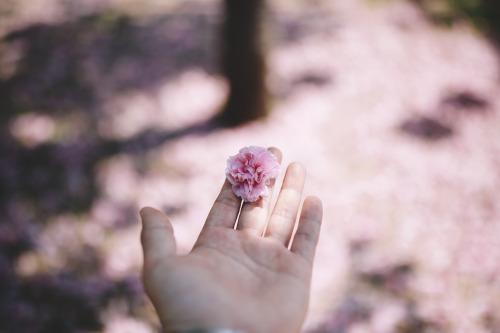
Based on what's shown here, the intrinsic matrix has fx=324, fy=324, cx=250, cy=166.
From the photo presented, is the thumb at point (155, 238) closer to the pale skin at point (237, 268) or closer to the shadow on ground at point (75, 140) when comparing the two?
the pale skin at point (237, 268)

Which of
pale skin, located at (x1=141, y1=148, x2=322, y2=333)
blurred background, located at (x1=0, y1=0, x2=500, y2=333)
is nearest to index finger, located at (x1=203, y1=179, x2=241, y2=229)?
pale skin, located at (x1=141, y1=148, x2=322, y2=333)

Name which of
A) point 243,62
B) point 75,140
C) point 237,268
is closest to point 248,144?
point 243,62

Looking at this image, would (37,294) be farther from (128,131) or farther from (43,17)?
(43,17)

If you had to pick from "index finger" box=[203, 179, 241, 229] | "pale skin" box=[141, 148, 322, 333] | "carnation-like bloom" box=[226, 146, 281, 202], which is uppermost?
"carnation-like bloom" box=[226, 146, 281, 202]

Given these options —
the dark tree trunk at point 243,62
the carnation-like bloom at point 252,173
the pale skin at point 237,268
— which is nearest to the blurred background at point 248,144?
the dark tree trunk at point 243,62

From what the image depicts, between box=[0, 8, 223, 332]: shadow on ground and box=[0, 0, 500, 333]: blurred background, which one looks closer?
box=[0, 8, 223, 332]: shadow on ground

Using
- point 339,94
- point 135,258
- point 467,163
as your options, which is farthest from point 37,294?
point 467,163

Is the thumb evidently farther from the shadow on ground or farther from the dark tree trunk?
the dark tree trunk

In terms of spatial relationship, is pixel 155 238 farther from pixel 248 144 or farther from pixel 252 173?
pixel 248 144
